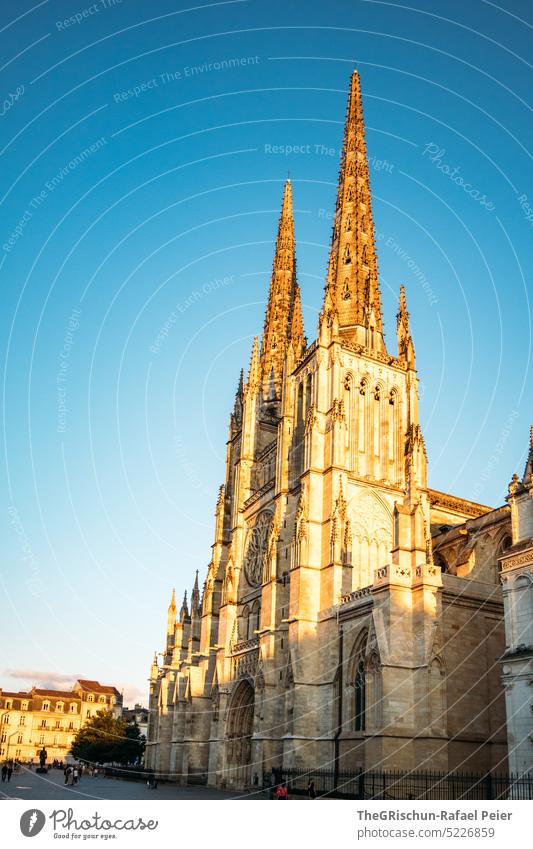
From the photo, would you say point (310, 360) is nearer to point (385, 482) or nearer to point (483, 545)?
point (385, 482)

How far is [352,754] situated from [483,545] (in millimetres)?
12810

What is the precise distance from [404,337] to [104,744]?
4427cm

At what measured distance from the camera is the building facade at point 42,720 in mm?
73500

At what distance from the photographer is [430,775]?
81.1 ft

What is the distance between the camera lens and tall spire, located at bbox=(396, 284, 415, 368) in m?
45.3

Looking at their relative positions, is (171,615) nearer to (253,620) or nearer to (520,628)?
(253,620)

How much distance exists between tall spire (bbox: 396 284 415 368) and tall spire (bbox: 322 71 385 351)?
1.14m

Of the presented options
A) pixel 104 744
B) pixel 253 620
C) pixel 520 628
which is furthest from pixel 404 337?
pixel 104 744

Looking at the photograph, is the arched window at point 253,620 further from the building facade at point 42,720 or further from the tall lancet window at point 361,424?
the building facade at point 42,720

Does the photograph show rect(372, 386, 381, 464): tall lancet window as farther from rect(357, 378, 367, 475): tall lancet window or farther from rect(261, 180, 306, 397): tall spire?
rect(261, 180, 306, 397): tall spire

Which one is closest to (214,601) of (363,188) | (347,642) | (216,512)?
(216,512)

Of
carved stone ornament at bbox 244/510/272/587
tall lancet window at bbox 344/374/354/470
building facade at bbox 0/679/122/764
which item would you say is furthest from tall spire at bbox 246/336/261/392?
building facade at bbox 0/679/122/764
